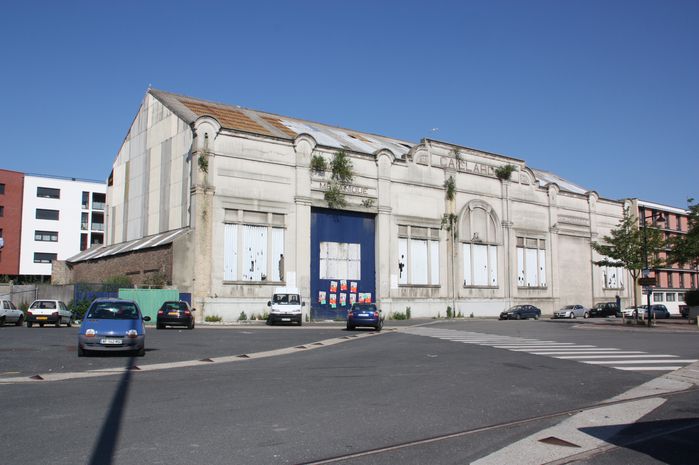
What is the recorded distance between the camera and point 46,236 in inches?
2891

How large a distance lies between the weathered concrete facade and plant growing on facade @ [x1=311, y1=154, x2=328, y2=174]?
0.29 m

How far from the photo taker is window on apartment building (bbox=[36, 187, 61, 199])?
7344cm

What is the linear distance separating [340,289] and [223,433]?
120 ft

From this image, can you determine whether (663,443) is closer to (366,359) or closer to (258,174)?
(366,359)

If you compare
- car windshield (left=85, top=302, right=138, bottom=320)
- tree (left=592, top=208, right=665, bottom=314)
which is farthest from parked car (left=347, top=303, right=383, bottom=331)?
Answer: tree (left=592, top=208, right=665, bottom=314)

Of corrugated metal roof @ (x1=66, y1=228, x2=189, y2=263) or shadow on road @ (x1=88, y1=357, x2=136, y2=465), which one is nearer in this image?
shadow on road @ (x1=88, y1=357, x2=136, y2=465)

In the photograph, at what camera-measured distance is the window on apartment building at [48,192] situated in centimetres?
7344

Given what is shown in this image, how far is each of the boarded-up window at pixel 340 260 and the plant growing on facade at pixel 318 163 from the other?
5.27m

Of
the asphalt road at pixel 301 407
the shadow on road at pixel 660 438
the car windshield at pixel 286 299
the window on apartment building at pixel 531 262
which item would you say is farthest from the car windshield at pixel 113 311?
the window on apartment building at pixel 531 262

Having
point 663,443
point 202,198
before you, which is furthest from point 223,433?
point 202,198

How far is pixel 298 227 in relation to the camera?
4238 centimetres

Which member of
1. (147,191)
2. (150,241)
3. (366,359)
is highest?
(147,191)

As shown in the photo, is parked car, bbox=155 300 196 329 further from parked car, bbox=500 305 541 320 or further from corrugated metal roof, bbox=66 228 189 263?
parked car, bbox=500 305 541 320

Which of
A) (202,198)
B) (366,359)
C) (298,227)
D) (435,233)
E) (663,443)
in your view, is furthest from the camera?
(435,233)
